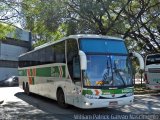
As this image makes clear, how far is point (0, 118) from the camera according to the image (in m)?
13.2

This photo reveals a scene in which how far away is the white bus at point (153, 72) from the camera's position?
22.8 m

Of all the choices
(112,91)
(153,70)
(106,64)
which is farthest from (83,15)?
(112,91)

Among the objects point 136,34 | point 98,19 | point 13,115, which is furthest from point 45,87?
point 136,34

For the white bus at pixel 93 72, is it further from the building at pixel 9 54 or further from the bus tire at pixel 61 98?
the building at pixel 9 54

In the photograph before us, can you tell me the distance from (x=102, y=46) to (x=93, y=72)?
1.33 metres

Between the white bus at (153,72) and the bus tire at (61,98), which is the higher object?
the white bus at (153,72)

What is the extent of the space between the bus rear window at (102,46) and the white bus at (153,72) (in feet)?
28.0

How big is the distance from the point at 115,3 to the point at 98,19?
178 centimetres

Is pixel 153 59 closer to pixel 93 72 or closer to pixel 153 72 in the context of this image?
pixel 153 72

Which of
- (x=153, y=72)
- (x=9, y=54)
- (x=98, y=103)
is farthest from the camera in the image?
(x=9, y=54)

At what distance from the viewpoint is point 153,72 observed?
2306 cm

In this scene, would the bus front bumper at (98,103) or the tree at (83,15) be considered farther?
the tree at (83,15)

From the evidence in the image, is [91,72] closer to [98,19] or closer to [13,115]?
[13,115]

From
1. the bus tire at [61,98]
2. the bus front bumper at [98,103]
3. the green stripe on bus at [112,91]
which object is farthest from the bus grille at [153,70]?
the bus front bumper at [98,103]
